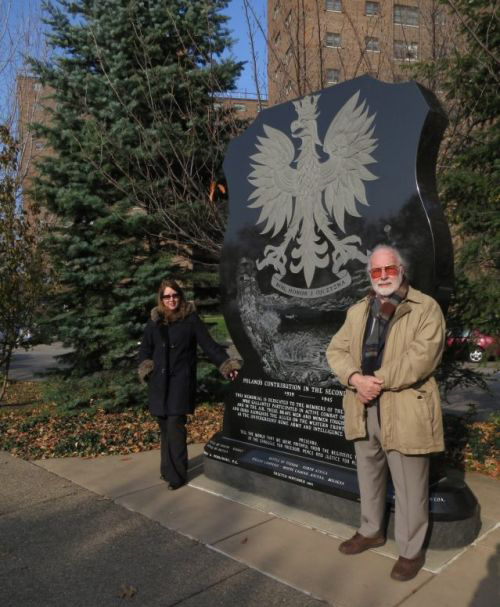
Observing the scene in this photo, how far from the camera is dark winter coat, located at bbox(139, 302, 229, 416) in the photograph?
4617mm

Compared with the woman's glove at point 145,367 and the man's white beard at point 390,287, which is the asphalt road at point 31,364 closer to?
the woman's glove at point 145,367

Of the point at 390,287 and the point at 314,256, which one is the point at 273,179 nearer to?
the point at 314,256

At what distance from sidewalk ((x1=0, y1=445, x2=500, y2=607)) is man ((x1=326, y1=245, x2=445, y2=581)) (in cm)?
22

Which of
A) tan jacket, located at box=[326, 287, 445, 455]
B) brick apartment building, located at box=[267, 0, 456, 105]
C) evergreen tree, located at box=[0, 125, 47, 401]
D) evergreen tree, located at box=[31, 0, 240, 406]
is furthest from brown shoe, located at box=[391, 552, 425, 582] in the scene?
evergreen tree, located at box=[0, 125, 47, 401]

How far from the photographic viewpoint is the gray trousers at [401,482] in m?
3.07

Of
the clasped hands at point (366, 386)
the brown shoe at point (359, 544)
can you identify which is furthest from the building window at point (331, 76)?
the brown shoe at point (359, 544)

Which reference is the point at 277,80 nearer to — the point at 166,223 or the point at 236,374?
the point at 166,223

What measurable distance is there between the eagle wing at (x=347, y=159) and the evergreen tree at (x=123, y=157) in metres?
3.46

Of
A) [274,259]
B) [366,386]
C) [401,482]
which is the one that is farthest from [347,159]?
[401,482]

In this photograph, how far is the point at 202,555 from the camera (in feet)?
11.3

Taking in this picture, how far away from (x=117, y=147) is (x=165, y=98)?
3.23 ft

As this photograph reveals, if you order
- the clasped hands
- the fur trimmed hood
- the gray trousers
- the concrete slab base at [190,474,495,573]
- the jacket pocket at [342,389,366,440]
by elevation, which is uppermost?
the fur trimmed hood

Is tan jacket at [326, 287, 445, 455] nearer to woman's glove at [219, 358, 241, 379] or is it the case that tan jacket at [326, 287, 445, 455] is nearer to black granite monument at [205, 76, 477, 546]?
black granite monument at [205, 76, 477, 546]

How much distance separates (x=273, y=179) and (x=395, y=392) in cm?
227
